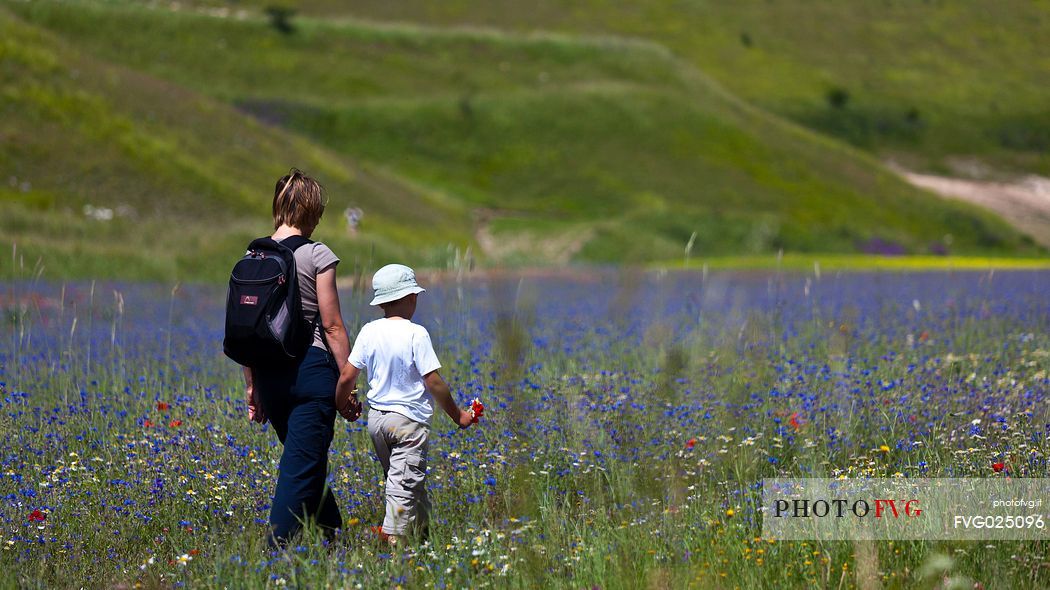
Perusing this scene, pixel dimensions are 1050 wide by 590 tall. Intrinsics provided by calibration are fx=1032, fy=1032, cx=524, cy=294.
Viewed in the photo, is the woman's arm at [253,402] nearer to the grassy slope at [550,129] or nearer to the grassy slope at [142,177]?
the grassy slope at [142,177]

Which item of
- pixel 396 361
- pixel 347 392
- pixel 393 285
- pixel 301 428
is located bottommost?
pixel 301 428

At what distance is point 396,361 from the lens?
220 inches

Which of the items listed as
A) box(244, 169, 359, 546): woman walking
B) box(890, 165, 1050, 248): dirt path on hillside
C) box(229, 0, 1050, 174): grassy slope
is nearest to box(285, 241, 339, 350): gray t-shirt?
box(244, 169, 359, 546): woman walking

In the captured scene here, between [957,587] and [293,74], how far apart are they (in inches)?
2706

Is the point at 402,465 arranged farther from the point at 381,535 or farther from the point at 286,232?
the point at 286,232

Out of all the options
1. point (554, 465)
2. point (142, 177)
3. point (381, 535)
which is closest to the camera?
point (381, 535)

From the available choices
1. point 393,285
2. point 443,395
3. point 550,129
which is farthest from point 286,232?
point 550,129

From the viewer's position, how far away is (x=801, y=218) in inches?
2156

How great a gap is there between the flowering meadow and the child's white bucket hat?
67 centimetres

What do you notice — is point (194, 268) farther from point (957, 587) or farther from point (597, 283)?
point (957, 587)

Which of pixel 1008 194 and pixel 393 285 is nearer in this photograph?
pixel 393 285

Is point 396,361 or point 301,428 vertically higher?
point 396,361

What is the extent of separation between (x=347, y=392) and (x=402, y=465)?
50cm

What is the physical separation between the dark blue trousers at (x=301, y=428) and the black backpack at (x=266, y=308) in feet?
0.43
